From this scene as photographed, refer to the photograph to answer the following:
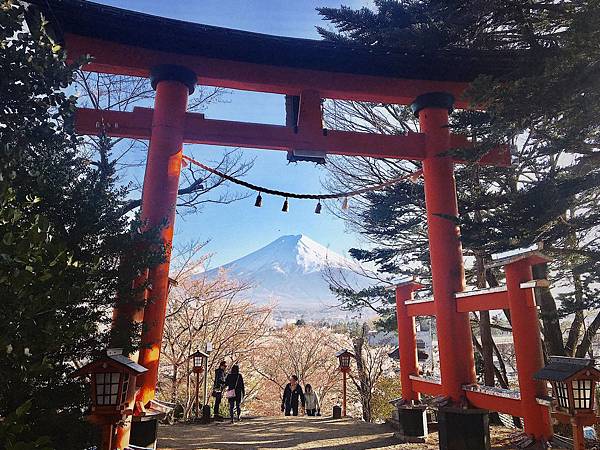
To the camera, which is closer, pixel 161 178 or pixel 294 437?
pixel 161 178

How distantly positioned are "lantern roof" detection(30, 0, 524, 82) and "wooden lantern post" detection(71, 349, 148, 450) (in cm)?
404

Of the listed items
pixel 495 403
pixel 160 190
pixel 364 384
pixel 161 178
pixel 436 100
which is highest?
pixel 436 100

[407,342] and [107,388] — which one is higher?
[407,342]

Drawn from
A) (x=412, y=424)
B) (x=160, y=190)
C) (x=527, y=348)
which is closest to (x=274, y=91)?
(x=160, y=190)

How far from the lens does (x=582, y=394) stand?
344 cm

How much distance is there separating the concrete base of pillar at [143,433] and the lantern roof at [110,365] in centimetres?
141

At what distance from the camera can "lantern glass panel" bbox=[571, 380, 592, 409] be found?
342cm

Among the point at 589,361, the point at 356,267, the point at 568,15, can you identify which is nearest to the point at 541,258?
the point at 589,361

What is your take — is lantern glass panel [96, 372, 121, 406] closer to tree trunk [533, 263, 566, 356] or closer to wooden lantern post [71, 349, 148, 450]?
wooden lantern post [71, 349, 148, 450]

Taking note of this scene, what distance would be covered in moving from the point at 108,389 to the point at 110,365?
18 centimetres

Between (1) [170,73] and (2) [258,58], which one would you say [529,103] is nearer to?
(2) [258,58]

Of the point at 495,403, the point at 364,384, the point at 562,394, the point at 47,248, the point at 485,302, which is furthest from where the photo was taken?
the point at 364,384

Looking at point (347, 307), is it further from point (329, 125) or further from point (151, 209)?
point (151, 209)

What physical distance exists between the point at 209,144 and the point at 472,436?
4940 millimetres
